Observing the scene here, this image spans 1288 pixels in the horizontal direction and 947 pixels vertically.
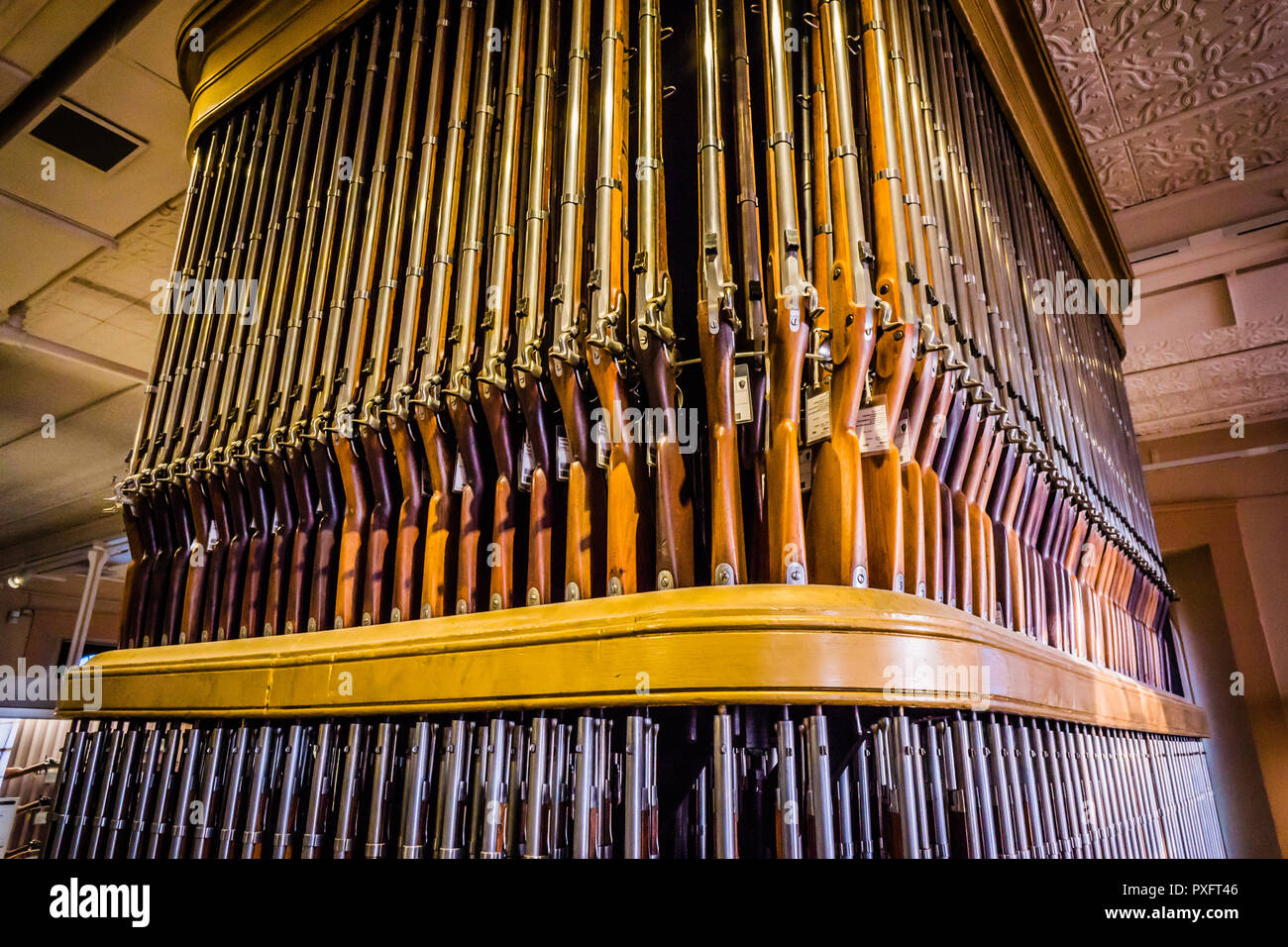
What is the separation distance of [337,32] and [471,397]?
1433mm

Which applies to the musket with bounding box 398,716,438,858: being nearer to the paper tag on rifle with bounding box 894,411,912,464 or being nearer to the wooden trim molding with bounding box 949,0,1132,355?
the paper tag on rifle with bounding box 894,411,912,464

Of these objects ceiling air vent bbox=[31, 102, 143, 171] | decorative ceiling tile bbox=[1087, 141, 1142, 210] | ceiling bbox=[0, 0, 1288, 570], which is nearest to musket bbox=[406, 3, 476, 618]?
ceiling bbox=[0, 0, 1288, 570]

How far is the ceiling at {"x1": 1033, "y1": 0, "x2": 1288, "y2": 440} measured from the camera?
2.75m

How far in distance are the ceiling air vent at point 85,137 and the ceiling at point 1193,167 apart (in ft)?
10.8

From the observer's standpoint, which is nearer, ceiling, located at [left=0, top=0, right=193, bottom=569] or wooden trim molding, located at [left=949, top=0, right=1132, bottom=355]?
wooden trim molding, located at [left=949, top=0, right=1132, bottom=355]

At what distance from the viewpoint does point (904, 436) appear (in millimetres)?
1376

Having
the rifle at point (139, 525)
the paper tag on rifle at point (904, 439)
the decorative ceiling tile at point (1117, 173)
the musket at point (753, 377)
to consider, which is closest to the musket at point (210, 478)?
the rifle at point (139, 525)

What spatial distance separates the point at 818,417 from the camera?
4.17ft

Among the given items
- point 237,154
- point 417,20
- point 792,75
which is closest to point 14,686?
point 237,154

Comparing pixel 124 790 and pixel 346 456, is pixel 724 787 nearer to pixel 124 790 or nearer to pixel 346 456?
pixel 346 456

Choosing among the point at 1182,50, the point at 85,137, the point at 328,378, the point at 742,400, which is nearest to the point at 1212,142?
the point at 1182,50

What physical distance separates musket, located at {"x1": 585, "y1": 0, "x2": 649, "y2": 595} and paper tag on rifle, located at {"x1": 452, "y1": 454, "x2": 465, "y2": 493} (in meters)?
0.33

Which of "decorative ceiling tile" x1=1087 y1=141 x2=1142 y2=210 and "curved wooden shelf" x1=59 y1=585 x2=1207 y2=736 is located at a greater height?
"decorative ceiling tile" x1=1087 y1=141 x2=1142 y2=210
